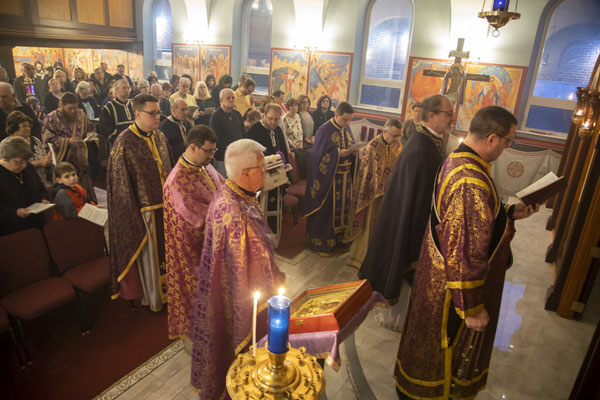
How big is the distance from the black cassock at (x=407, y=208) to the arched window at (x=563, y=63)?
741 centimetres

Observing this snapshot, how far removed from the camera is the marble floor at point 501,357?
3219 mm

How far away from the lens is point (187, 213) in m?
3.25

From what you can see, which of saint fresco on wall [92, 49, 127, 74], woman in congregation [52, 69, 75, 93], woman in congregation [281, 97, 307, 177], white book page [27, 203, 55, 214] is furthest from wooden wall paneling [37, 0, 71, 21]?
white book page [27, 203, 55, 214]

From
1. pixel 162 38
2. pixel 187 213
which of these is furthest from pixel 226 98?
pixel 162 38

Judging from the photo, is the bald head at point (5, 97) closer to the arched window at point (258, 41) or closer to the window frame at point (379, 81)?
the window frame at point (379, 81)

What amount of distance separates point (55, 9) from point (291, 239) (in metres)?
10.8

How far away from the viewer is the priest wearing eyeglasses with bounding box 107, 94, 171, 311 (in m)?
3.70

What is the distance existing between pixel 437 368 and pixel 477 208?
1.17 metres

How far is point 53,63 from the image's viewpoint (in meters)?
12.6

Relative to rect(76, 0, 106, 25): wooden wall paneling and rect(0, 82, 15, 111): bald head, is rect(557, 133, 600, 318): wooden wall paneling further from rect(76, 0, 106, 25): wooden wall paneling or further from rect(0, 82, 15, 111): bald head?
rect(76, 0, 106, 25): wooden wall paneling

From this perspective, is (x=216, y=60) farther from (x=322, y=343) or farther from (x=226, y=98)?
(x=322, y=343)

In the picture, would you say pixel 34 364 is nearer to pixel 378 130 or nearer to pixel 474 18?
pixel 378 130

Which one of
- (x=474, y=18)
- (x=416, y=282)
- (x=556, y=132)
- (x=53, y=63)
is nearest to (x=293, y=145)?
(x=416, y=282)

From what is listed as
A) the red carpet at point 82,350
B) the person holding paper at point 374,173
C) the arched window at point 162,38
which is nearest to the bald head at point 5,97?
the red carpet at point 82,350
